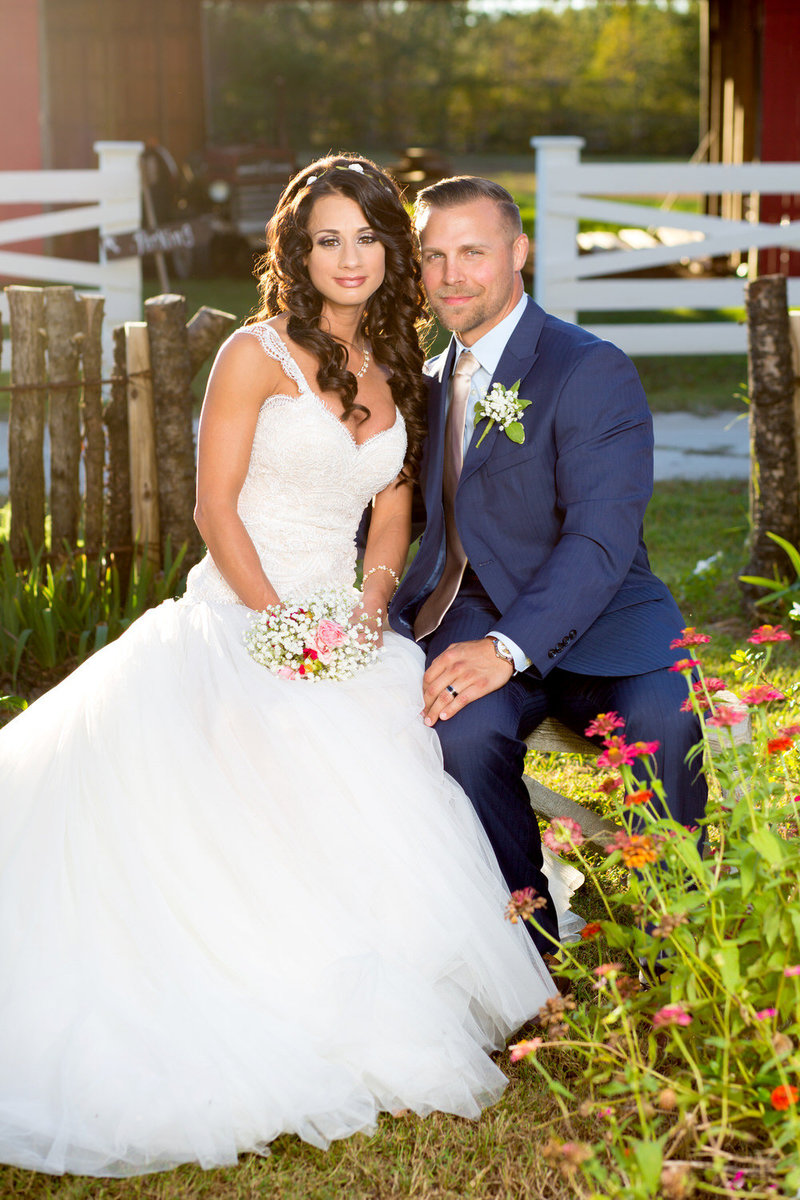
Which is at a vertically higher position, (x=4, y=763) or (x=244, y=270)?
(x=244, y=270)

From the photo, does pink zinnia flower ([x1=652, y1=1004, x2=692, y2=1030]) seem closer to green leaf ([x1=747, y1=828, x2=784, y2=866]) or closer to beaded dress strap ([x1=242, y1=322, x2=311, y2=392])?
green leaf ([x1=747, y1=828, x2=784, y2=866])

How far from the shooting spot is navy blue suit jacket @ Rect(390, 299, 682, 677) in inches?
130

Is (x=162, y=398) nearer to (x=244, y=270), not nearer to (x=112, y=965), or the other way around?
(x=112, y=965)

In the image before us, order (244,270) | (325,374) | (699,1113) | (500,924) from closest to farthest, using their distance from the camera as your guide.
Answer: (699,1113) < (500,924) < (325,374) < (244,270)

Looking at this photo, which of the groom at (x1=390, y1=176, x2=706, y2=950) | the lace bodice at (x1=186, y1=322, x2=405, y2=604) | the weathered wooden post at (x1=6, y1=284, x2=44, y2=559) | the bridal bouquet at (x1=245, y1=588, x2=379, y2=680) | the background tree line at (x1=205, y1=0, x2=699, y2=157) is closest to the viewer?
A: the bridal bouquet at (x1=245, y1=588, x2=379, y2=680)

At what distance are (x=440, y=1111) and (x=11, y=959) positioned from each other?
3.15ft

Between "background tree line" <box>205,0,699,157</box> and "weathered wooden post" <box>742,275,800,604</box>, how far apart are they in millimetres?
26448

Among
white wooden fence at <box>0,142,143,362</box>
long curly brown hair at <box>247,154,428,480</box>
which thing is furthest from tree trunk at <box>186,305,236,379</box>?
white wooden fence at <box>0,142,143,362</box>

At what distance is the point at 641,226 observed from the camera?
33.1ft

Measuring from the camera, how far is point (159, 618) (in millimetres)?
3297

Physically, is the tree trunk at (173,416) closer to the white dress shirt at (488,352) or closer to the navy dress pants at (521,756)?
the white dress shirt at (488,352)

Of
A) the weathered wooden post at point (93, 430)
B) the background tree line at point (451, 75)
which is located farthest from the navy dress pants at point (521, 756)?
the background tree line at point (451, 75)

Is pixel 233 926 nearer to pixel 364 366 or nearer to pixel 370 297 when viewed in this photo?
pixel 364 366

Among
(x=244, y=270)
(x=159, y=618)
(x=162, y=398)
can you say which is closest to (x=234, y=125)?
(x=244, y=270)
